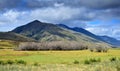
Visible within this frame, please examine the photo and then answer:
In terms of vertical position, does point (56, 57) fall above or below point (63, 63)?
above

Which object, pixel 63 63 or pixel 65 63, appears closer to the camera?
pixel 63 63

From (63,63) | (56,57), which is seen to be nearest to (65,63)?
(63,63)

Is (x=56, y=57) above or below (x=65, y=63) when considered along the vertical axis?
above

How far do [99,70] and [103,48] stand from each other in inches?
6412

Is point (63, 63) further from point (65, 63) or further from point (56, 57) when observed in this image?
point (56, 57)

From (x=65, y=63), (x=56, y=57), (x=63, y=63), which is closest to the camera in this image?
(x=63, y=63)

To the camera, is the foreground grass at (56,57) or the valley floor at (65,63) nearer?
the valley floor at (65,63)

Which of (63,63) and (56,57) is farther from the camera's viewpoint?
(56,57)

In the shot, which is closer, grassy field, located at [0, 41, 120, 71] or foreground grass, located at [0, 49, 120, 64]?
grassy field, located at [0, 41, 120, 71]

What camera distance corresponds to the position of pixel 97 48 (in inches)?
7579

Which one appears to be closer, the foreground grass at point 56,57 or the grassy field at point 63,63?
the grassy field at point 63,63

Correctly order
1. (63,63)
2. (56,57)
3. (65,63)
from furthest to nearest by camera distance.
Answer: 1. (56,57)
2. (65,63)
3. (63,63)

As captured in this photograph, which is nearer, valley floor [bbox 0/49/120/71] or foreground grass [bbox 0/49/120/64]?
valley floor [bbox 0/49/120/71]

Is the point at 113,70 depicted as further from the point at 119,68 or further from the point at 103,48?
the point at 103,48
